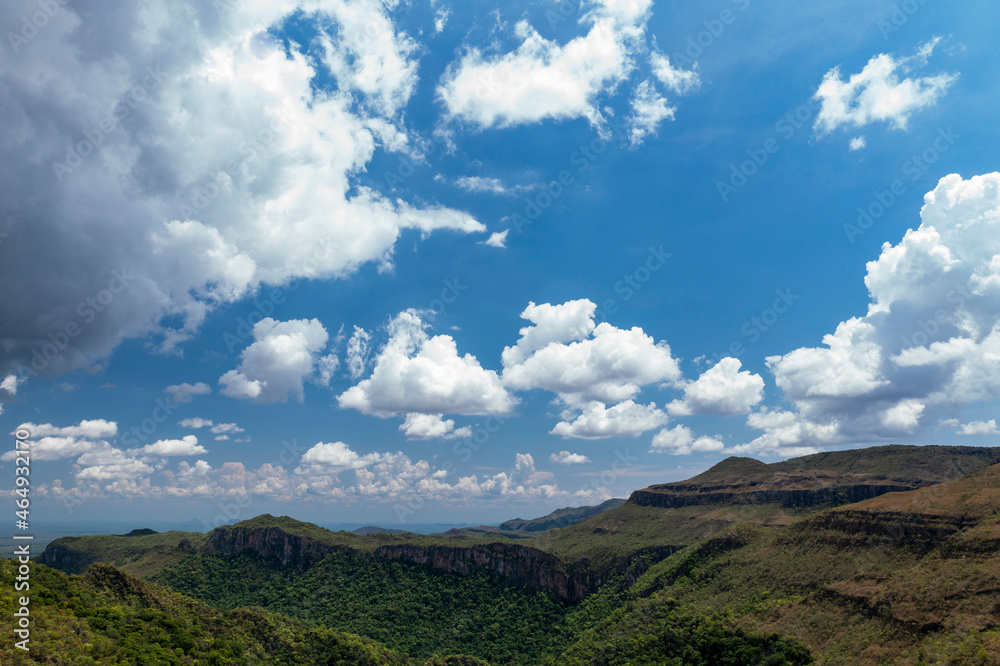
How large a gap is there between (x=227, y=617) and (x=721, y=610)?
137 m

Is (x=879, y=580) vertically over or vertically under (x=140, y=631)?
under

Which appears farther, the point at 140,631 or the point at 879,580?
the point at 879,580

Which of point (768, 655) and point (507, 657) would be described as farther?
point (507, 657)

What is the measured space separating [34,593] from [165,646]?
78.9ft

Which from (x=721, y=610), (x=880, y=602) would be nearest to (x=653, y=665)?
(x=721, y=610)

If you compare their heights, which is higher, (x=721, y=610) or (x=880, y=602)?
(x=880, y=602)

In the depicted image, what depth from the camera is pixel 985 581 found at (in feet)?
290

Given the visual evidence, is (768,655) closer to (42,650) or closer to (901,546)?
(901,546)

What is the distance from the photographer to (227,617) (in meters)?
133

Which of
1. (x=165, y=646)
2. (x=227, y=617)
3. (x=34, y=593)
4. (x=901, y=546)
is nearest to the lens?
(x=34, y=593)

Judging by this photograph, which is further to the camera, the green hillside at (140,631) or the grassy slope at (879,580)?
the grassy slope at (879,580)

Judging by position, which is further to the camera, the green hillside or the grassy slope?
the grassy slope

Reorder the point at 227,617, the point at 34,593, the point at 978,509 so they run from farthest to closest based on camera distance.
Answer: the point at 227,617
the point at 978,509
the point at 34,593

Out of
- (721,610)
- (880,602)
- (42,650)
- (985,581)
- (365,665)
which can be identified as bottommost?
(365,665)
